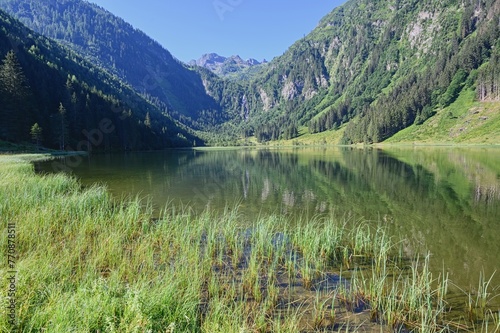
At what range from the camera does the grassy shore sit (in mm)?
5316

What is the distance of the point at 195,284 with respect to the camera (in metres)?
7.25

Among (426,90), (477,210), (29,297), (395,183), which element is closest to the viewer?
(29,297)

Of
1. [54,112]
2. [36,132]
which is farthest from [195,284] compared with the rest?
[54,112]

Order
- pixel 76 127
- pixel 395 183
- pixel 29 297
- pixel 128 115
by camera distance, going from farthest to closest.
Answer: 1. pixel 128 115
2. pixel 76 127
3. pixel 395 183
4. pixel 29 297

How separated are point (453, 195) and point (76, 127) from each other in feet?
359

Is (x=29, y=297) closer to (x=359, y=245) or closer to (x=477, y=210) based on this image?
(x=359, y=245)

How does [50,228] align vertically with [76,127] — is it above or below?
below

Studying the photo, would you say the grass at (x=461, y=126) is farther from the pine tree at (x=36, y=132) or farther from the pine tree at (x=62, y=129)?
the pine tree at (x=36, y=132)

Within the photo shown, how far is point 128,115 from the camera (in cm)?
13125

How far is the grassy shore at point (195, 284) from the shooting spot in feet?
17.4

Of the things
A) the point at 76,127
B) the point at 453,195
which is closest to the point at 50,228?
the point at 453,195

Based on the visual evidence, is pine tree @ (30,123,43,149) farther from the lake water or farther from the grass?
the grass

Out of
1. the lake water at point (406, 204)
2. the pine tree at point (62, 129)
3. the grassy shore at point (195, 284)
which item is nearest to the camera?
the grassy shore at point (195, 284)

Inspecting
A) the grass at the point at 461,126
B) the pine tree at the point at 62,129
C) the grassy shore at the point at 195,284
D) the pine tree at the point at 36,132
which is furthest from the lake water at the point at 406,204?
the grass at the point at 461,126
